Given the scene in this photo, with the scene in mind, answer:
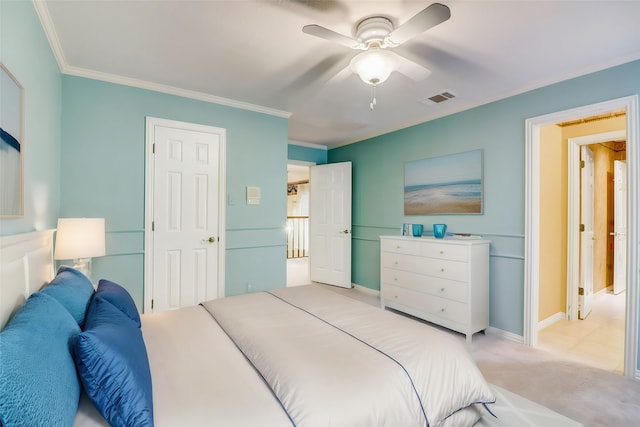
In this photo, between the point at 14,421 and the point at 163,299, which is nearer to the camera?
the point at 14,421

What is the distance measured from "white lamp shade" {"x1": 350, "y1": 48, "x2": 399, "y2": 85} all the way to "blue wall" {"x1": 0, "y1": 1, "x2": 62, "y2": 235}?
1761 millimetres

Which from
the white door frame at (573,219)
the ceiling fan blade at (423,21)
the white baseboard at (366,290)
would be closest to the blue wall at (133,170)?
the white baseboard at (366,290)

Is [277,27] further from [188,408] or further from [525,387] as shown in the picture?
[525,387]

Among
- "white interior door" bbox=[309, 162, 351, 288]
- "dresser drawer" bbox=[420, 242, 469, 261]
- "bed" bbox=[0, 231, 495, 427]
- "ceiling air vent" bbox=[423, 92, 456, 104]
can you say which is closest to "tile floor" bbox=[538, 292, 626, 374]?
"dresser drawer" bbox=[420, 242, 469, 261]

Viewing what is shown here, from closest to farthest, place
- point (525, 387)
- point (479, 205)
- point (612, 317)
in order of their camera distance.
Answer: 1. point (525, 387)
2. point (479, 205)
3. point (612, 317)

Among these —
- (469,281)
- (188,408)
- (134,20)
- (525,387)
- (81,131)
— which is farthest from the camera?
(469,281)

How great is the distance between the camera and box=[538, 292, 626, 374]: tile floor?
103 inches

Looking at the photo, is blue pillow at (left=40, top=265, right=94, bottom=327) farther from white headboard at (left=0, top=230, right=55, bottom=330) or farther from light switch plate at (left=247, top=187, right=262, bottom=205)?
light switch plate at (left=247, top=187, right=262, bottom=205)

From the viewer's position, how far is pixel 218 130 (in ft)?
11.2

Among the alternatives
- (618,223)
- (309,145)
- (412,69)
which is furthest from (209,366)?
(618,223)

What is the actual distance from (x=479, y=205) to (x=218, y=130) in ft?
9.89

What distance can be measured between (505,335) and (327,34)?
10.6 ft

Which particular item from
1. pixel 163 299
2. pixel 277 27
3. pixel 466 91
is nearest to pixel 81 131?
pixel 163 299

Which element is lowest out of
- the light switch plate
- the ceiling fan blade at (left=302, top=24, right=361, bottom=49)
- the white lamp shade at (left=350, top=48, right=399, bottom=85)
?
the light switch plate
